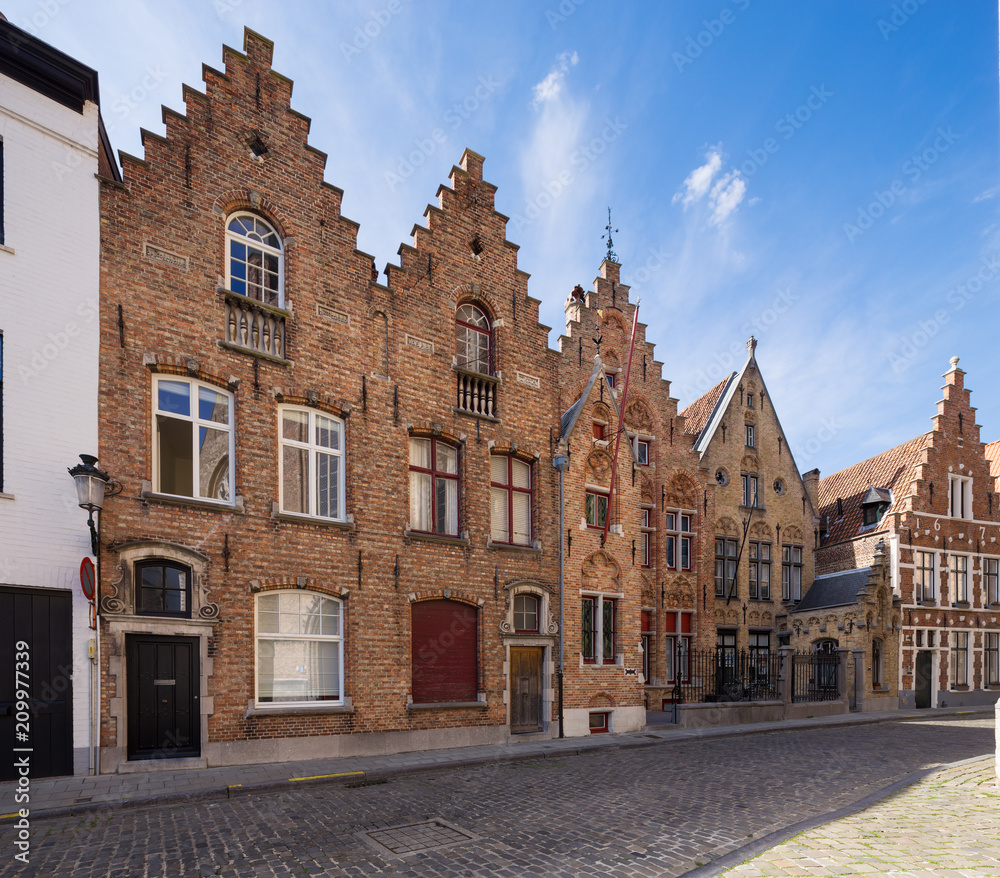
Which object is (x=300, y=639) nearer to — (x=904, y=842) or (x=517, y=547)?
(x=517, y=547)

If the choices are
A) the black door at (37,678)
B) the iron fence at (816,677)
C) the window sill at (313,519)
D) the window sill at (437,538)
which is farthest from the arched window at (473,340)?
the iron fence at (816,677)

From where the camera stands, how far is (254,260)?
13.2 m

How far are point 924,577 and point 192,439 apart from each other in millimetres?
27960

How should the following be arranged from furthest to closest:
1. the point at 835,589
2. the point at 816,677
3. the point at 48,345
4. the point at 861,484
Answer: the point at 861,484, the point at 835,589, the point at 816,677, the point at 48,345

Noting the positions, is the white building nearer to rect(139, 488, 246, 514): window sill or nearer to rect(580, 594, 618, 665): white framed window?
rect(139, 488, 246, 514): window sill

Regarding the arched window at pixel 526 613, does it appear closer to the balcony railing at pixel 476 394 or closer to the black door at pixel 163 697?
the balcony railing at pixel 476 394

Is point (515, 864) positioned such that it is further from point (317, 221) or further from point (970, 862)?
point (317, 221)

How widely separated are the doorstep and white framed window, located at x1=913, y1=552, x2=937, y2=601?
2662cm

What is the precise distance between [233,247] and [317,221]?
1.86m

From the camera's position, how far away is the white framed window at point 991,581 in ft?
94.3

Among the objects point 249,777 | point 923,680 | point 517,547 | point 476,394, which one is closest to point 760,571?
point 923,680

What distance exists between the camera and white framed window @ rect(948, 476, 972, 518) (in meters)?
28.3

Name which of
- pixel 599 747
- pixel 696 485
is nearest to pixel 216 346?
pixel 599 747

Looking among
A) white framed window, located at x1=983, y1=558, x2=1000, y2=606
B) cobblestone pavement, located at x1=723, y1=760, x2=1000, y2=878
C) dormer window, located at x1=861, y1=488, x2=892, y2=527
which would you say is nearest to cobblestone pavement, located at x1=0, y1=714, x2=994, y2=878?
cobblestone pavement, located at x1=723, y1=760, x2=1000, y2=878
